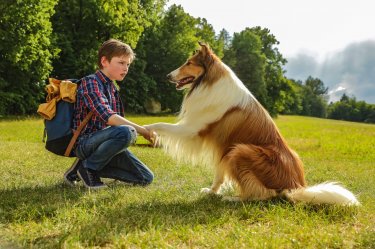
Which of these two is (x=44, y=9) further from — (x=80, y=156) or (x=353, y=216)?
(x=353, y=216)

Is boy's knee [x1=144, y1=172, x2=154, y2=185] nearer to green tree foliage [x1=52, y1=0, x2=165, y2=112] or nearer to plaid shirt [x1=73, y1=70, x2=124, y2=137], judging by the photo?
plaid shirt [x1=73, y1=70, x2=124, y2=137]

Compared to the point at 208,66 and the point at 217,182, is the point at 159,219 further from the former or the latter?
the point at 208,66

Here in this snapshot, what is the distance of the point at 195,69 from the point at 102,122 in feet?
4.58

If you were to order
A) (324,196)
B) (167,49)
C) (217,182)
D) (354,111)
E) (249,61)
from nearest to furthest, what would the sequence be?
(324,196), (217,182), (167,49), (249,61), (354,111)

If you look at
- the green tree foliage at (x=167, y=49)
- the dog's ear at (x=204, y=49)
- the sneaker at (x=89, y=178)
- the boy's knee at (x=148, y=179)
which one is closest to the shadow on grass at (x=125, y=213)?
the sneaker at (x=89, y=178)

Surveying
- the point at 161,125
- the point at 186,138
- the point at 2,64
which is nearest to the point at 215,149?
the point at 186,138

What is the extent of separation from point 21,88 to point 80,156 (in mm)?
19881

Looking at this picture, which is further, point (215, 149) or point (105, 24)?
point (105, 24)

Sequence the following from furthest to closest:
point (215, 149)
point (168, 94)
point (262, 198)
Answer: point (168, 94) < point (215, 149) < point (262, 198)

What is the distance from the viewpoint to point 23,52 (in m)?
20.6

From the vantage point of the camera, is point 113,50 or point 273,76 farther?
point 273,76

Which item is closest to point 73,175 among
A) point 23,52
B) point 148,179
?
point 148,179

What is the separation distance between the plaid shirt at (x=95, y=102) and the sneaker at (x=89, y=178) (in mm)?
458

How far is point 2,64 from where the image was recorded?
2191 cm
